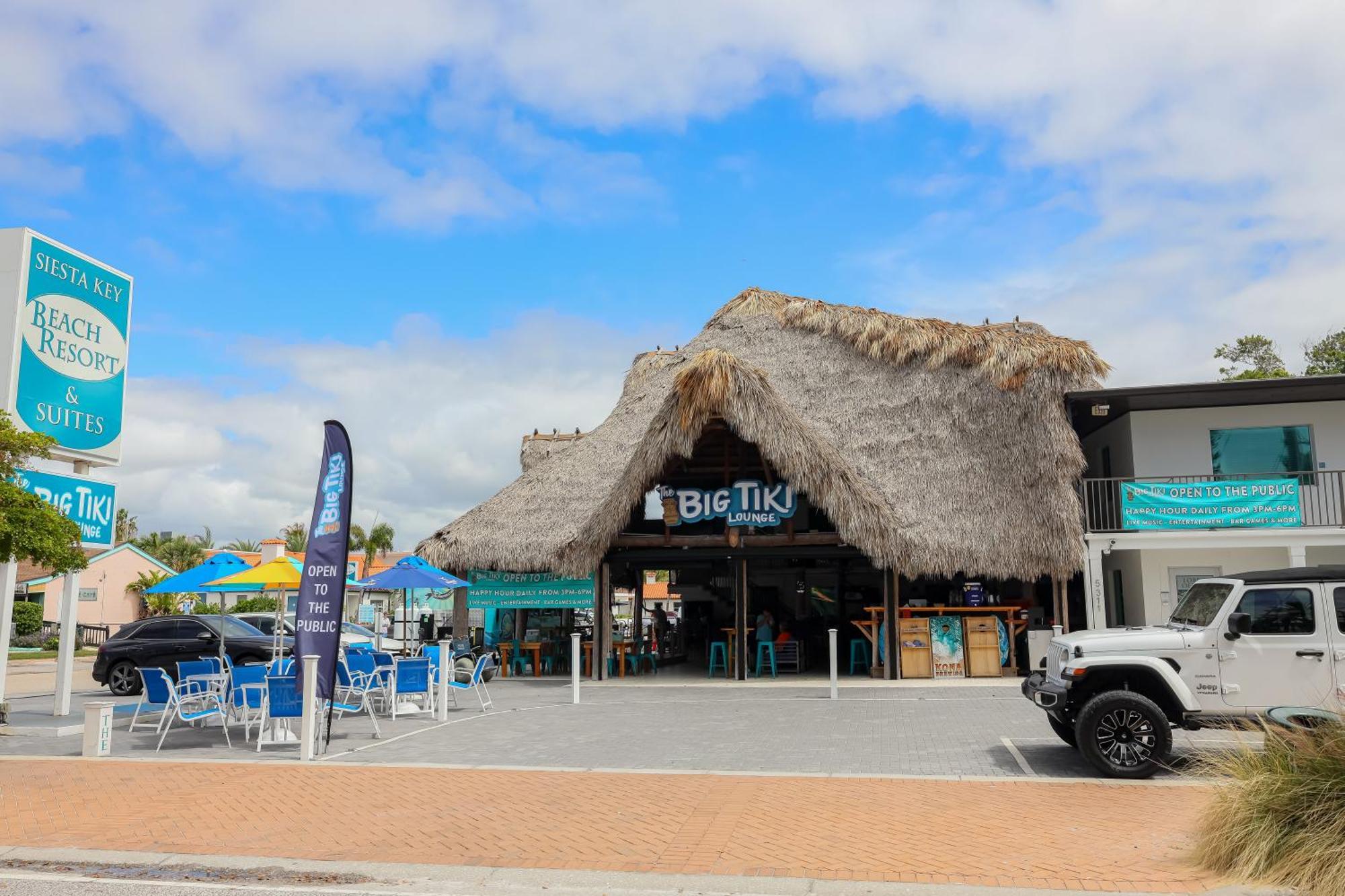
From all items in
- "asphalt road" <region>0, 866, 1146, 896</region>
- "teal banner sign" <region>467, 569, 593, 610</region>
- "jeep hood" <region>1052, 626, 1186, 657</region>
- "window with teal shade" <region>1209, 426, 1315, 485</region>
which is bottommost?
"asphalt road" <region>0, 866, 1146, 896</region>

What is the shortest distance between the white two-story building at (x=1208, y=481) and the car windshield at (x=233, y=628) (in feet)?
52.3

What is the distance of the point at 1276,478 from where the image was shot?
65.6ft

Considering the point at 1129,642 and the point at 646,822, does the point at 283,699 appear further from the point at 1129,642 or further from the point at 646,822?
the point at 1129,642

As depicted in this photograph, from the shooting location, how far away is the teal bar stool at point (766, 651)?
20609mm

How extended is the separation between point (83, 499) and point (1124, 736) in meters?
14.1

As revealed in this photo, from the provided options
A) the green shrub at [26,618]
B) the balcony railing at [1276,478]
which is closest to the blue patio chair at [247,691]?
the balcony railing at [1276,478]

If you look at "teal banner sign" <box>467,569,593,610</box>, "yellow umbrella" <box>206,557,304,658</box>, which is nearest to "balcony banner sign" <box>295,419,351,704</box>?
"yellow umbrella" <box>206,557,304,658</box>

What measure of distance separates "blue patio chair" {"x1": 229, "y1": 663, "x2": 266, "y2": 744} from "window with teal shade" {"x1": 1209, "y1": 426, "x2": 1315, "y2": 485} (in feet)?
62.9

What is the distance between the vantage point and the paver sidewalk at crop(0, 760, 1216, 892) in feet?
20.9

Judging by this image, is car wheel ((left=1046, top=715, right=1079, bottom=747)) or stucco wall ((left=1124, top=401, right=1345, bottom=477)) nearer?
car wheel ((left=1046, top=715, right=1079, bottom=747))

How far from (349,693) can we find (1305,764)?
38.9ft

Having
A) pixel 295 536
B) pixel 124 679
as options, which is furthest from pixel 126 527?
pixel 124 679

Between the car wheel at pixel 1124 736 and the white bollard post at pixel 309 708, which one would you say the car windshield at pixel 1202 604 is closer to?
the car wheel at pixel 1124 736

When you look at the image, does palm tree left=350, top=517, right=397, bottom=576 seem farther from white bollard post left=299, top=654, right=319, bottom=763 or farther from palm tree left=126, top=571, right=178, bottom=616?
white bollard post left=299, top=654, right=319, bottom=763
